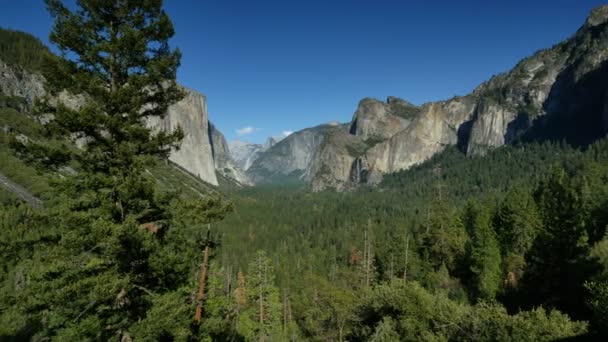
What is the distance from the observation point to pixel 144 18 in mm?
11766

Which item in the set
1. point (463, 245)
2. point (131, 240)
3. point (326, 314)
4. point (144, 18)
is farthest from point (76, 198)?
point (463, 245)

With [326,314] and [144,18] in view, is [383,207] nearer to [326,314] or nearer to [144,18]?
[326,314]

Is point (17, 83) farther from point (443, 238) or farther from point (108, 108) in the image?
point (108, 108)

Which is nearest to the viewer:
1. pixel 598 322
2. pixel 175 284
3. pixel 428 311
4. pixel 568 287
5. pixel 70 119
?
pixel 70 119

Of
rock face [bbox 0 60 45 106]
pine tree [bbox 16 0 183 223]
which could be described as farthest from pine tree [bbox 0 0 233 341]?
rock face [bbox 0 60 45 106]

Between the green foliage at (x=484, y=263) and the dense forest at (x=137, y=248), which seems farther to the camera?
the green foliage at (x=484, y=263)

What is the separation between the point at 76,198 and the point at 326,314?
30.8 metres

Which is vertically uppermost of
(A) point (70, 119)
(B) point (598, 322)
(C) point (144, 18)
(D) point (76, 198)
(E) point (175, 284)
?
(C) point (144, 18)

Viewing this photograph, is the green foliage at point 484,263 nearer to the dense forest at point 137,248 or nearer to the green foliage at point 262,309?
the dense forest at point 137,248

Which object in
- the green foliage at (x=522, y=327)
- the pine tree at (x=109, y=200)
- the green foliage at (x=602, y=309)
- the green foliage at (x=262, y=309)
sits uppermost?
the pine tree at (x=109, y=200)

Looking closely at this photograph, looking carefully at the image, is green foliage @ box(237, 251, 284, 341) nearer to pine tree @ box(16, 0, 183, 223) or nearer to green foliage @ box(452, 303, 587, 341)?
green foliage @ box(452, 303, 587, 341)

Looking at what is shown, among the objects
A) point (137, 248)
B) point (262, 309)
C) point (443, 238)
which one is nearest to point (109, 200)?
point (137, 248)

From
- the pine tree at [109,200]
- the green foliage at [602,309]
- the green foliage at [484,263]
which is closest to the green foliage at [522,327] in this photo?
the green foliage at [602,309]

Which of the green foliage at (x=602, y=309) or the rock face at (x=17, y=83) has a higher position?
the rock face at (x=17, y=83)
